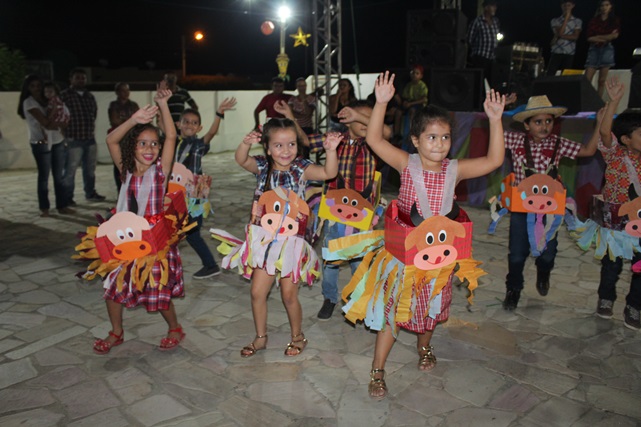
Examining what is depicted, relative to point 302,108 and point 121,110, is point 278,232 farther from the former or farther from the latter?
point 302,108

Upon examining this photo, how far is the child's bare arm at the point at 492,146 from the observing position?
9.42 ft

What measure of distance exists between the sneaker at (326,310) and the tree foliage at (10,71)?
Answer: 11283 mm

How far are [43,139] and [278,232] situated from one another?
525cm

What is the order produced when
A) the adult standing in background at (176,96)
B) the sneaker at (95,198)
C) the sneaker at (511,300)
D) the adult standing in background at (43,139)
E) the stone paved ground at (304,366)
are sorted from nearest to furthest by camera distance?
the stone paved ground at (304,366), the sneaker at (511,300), the adult standing in background at (176,96), the adult standing in background at (43,139), the sneaker at (95,198)

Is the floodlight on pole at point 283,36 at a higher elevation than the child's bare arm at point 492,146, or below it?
→ higher

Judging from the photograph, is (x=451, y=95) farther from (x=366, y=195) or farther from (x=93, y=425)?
(x=93, y=425)

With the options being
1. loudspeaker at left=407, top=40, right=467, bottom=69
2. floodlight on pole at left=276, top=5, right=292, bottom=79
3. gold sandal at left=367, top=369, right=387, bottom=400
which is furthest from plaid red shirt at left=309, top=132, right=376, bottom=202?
floodlight on pole at left=276, top=5, right=292, bottom=79

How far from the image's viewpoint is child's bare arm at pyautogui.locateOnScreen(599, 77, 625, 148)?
381 cm

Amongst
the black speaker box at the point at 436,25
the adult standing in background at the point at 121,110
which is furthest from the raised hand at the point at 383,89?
the black speaker box at the point at 436,25

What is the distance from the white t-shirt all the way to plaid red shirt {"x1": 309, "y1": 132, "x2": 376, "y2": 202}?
478 centimetres

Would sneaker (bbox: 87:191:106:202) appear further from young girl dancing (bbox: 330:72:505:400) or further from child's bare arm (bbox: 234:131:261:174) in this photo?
young girl dancing (bbox: 330:72:505:400)

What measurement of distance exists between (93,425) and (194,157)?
8.04 ft

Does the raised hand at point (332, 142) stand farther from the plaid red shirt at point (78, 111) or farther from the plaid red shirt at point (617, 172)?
the plaid red shirt at point (78, 111)

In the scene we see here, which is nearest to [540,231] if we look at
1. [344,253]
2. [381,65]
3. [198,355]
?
[344,253]
